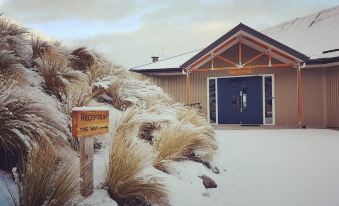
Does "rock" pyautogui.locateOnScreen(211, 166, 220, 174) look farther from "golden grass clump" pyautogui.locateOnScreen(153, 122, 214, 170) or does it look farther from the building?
the building

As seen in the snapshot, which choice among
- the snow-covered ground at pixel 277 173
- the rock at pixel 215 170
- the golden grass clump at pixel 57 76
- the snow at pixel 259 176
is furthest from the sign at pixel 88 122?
the rock at pixel 215 170

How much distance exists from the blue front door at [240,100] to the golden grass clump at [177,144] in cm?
999

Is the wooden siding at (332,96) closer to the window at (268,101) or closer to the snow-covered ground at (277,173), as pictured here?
the window at (268,101)

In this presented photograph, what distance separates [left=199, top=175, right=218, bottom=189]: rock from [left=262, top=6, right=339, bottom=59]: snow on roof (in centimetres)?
1081

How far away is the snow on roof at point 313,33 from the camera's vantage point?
1575cm

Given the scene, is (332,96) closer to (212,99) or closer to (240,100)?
(240,100)

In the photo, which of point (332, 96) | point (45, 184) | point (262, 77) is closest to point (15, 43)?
point (45, 184)

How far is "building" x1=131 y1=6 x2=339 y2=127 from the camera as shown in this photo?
1459 centimetres

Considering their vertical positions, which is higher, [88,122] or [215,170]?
[88,122]

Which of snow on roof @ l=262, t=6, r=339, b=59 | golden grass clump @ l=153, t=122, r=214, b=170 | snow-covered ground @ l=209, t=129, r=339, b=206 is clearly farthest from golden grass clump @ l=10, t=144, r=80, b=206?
snow on roof @ l=262, t=6, r=339, b=59

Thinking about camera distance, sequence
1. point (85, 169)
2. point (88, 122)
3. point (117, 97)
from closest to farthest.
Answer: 1. point (85, 169)
2. point (88, 122)
3. point (117, 97)

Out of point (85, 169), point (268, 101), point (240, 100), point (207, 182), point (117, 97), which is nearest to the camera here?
point (85, 169)

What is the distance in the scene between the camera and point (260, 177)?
6164 mm

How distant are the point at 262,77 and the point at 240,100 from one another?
142 centimetres
